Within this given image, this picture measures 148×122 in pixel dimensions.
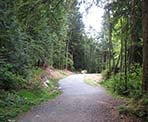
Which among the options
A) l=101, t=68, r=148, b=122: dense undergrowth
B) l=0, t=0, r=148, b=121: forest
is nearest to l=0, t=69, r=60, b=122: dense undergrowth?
l=0, t=0, r=148, b=121: forest

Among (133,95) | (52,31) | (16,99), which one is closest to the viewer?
(16,99)

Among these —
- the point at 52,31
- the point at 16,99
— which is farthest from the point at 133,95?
the point at 52,31

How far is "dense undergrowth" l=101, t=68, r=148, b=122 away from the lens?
1169cm

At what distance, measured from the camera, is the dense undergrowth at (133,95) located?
11688 mm

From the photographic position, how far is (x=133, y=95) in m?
18.9

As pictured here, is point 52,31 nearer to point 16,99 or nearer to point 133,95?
point 133,95

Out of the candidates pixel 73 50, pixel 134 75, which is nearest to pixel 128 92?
pixel 134 75

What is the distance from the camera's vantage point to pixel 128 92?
827 inches

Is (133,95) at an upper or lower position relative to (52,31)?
lower

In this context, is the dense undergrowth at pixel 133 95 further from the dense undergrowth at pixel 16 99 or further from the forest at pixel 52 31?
the dense undergrowth at pixel 16 99

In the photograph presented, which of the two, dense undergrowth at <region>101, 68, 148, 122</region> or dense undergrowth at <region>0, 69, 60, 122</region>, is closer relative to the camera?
dense undergrowth at <region>101, 68, 148, 122</region>

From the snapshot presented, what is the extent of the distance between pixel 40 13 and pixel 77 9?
286 centimetres

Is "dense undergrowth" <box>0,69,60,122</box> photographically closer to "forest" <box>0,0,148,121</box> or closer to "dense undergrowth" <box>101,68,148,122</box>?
"forest" <box>0,0,148,121</box>

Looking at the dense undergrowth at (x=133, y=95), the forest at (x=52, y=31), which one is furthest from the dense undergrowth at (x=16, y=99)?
the dense undergrowth at (x=133, y=95)
